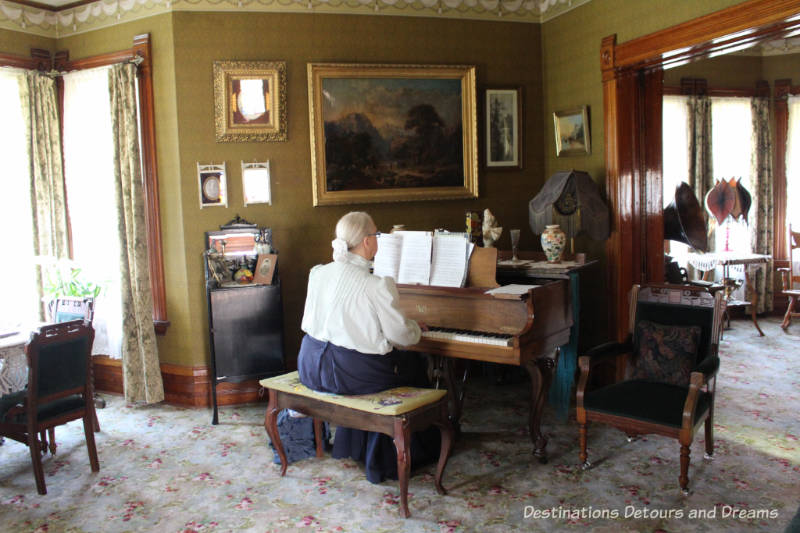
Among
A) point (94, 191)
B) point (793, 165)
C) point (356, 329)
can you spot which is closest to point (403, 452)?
point (356, 329)

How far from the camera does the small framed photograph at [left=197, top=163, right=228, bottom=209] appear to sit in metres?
5.38

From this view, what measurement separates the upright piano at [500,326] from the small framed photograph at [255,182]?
5.76 ft

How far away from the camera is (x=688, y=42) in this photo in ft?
14.9

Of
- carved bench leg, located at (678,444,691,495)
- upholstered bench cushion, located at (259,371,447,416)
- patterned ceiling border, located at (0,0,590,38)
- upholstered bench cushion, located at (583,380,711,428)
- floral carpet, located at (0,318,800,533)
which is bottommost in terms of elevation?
floral carpet, located at (0,318,800,533)

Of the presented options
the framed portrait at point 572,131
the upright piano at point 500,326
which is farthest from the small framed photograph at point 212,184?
the framed portrait at point 572,131

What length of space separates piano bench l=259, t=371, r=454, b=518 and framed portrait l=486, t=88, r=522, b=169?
2.96 meters

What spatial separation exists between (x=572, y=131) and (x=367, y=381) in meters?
3.21

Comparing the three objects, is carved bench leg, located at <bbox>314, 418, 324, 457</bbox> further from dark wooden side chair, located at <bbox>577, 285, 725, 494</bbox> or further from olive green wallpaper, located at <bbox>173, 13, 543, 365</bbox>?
dark wooden side chair, located at <bbox>577, 285, 725, 494</bbox>

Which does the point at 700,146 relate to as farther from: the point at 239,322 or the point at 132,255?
the point at 132,255

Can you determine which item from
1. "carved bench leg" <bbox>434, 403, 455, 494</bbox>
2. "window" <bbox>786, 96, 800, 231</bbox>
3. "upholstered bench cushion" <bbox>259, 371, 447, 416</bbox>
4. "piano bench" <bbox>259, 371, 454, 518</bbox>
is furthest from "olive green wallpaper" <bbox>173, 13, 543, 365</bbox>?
"window" <bbox>786, 96, 800, 231</bbox>

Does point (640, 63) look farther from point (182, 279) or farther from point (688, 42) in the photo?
point (182, 279)

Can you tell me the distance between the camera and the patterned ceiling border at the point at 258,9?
17.5ft

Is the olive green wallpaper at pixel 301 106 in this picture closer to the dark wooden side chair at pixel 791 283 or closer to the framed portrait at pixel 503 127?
the framed portrait at pixel 503 127

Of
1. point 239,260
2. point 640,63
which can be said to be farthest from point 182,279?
point 640,63
